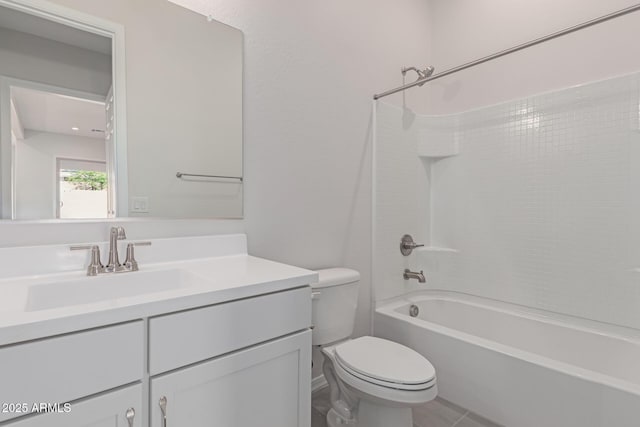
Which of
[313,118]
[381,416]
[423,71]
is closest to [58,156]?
[313,118]

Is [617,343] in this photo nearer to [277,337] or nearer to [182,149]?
[277,337]

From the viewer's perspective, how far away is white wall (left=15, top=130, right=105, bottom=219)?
1075mm

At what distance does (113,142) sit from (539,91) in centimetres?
235

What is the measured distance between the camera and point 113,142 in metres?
1.23

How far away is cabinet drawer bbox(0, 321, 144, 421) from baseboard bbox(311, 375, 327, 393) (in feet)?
4.17

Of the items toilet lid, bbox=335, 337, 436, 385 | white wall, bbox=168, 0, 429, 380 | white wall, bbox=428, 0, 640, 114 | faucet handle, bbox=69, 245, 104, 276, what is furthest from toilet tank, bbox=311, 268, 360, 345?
white wall, bbox=428, 0, 640, 114

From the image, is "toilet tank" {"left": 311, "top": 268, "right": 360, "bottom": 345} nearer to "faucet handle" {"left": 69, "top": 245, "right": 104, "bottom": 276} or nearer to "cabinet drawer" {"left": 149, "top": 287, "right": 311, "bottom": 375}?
"cabinet drawer" {"left": 149, "top": 287, "right": 311, "bottom": 375}

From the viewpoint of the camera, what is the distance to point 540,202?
200cm

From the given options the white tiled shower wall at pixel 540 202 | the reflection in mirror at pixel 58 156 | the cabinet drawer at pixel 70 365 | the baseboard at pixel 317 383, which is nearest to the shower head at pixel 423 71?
the white tiled shower wall at pixel 540 202

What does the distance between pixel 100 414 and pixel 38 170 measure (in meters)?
0.86

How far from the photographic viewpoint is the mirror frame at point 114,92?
1051mm

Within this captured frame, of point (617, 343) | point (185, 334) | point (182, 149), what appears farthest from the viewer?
point (617, 343)

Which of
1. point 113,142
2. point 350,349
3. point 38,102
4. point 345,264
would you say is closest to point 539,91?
point 345,264

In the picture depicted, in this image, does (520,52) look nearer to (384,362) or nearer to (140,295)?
(384,362)
